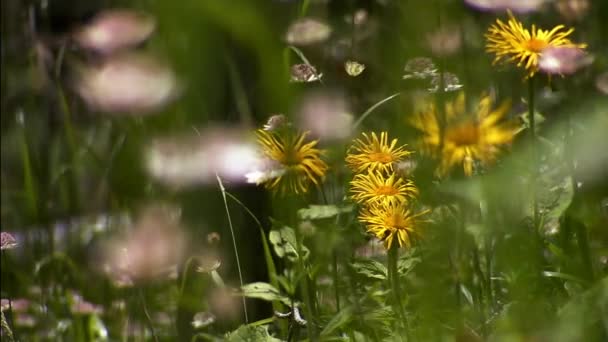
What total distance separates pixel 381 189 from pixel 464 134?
334 millimetres

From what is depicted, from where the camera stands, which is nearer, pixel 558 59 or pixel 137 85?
pixel 137 85

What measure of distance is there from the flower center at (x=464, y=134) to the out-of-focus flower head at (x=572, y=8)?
1200 mm

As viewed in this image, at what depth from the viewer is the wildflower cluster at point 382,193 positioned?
1065 mm

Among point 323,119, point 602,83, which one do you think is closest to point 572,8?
point 602,83

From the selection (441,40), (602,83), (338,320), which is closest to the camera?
(441,40)

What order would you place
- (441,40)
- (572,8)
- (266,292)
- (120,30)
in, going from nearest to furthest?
(441,40) → (120,30) → (266,292) → (572,8)

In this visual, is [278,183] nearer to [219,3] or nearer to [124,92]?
[124,92]

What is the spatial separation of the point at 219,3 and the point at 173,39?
87 millimetres

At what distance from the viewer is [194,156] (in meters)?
0.59

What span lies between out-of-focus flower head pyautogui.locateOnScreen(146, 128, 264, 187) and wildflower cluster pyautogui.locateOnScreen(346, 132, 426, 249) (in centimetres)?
32

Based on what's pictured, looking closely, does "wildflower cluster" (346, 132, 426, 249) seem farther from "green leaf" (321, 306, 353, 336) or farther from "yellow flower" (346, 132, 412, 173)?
"green leaf" (321, 306, 353, 336)

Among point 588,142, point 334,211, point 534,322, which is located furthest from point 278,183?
point 588,142

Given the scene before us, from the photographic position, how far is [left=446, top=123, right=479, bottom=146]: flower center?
0.69 meters

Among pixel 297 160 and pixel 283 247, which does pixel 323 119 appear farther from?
pixel 283 247
